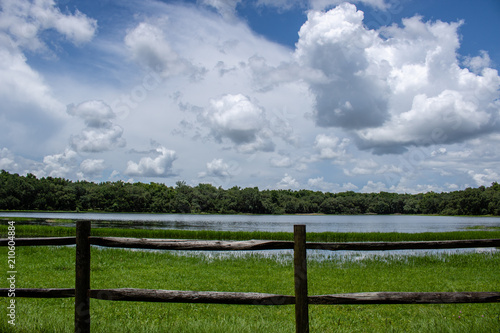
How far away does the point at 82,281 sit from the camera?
5.06 meters

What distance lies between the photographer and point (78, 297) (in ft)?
16.5

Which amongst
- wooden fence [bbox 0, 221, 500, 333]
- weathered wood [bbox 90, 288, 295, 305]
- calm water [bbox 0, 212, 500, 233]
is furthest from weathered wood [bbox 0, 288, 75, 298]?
calm water [bbox 0, 212, 500, 233]

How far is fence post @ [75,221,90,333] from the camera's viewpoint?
16.5 ft

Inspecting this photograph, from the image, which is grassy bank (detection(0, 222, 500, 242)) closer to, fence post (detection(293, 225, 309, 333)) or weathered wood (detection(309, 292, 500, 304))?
weathered wood (detection(309, 292, 500, 304))

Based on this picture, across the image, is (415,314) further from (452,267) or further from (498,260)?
(498,260)

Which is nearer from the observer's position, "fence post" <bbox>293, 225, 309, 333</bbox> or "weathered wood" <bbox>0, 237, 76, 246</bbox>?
"fence post" <bbox>293, 225, 309, 333</bbox>

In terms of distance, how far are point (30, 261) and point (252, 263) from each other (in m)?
9.90

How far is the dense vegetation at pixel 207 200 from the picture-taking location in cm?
12481

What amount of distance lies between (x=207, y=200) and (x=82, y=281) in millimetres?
146829

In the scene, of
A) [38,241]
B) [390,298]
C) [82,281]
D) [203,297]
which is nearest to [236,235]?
[38,241]

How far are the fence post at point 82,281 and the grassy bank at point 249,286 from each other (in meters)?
0.77

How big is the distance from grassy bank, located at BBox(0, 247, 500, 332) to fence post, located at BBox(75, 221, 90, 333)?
77 cm

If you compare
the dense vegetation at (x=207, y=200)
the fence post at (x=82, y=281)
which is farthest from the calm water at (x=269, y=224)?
the fence post at (x=82, y=281)

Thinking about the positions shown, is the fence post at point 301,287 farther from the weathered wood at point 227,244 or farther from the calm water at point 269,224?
the calm water at point 269,224
